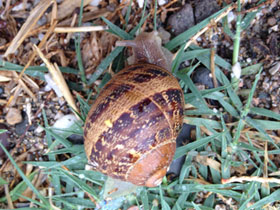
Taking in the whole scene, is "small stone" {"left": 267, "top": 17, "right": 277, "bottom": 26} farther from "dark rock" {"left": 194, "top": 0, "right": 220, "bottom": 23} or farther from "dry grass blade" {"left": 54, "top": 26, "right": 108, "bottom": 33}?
"dry grass blade" {"left": 54, "top": 26, "right": 108, "bottom": 33}

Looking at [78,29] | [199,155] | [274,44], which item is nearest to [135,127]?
[199,155]

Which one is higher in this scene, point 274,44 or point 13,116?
point 274,44

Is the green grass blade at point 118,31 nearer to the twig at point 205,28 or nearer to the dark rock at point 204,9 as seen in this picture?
the twig at point 205,28

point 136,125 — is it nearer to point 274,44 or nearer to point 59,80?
point 59,80

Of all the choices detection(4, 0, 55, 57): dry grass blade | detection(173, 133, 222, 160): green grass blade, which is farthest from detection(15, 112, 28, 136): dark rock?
detection(173, 133, 222, 160): green grass blade

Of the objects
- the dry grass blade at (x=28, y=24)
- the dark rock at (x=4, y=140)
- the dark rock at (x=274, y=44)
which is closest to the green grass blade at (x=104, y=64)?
the dry grass blade at (x=28, y=24)

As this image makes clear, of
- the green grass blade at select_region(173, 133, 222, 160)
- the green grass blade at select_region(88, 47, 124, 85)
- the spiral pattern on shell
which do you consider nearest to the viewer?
the spiral pattern on shell
